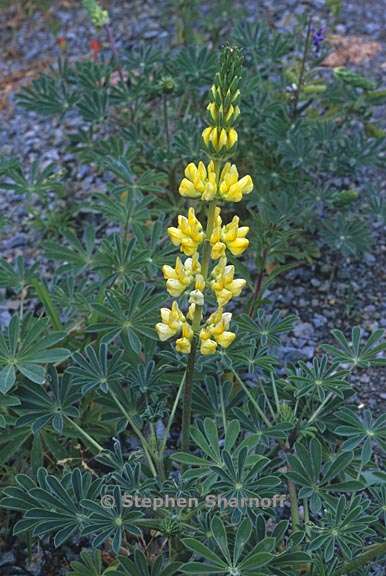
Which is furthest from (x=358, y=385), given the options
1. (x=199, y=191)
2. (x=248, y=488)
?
(x=199, y=191)

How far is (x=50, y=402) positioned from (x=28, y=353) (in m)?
0.16

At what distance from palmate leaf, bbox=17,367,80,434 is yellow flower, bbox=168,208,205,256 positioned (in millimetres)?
671

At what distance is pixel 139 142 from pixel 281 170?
620 mm

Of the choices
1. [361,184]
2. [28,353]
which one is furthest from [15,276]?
[361,184]

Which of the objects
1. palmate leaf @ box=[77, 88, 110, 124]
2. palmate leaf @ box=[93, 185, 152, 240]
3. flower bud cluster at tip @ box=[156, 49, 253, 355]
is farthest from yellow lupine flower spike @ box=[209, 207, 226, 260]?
palmate leaf @ box=[77, 88, 110, 124]

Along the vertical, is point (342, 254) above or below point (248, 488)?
below

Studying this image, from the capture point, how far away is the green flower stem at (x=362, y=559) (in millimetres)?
1915

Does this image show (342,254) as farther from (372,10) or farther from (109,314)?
(372,10)

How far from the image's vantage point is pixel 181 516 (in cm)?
200

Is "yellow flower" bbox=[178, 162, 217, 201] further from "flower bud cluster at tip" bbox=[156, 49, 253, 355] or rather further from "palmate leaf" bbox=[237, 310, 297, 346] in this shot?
"palmate leaf" bbox=[237, 310, 297, 346]

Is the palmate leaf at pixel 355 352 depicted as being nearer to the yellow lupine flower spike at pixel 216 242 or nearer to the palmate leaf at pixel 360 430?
the palmate leaf at pixel 360 430

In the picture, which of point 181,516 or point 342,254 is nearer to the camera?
point 181,516

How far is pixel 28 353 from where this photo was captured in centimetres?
215

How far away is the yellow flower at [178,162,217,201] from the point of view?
167cm
